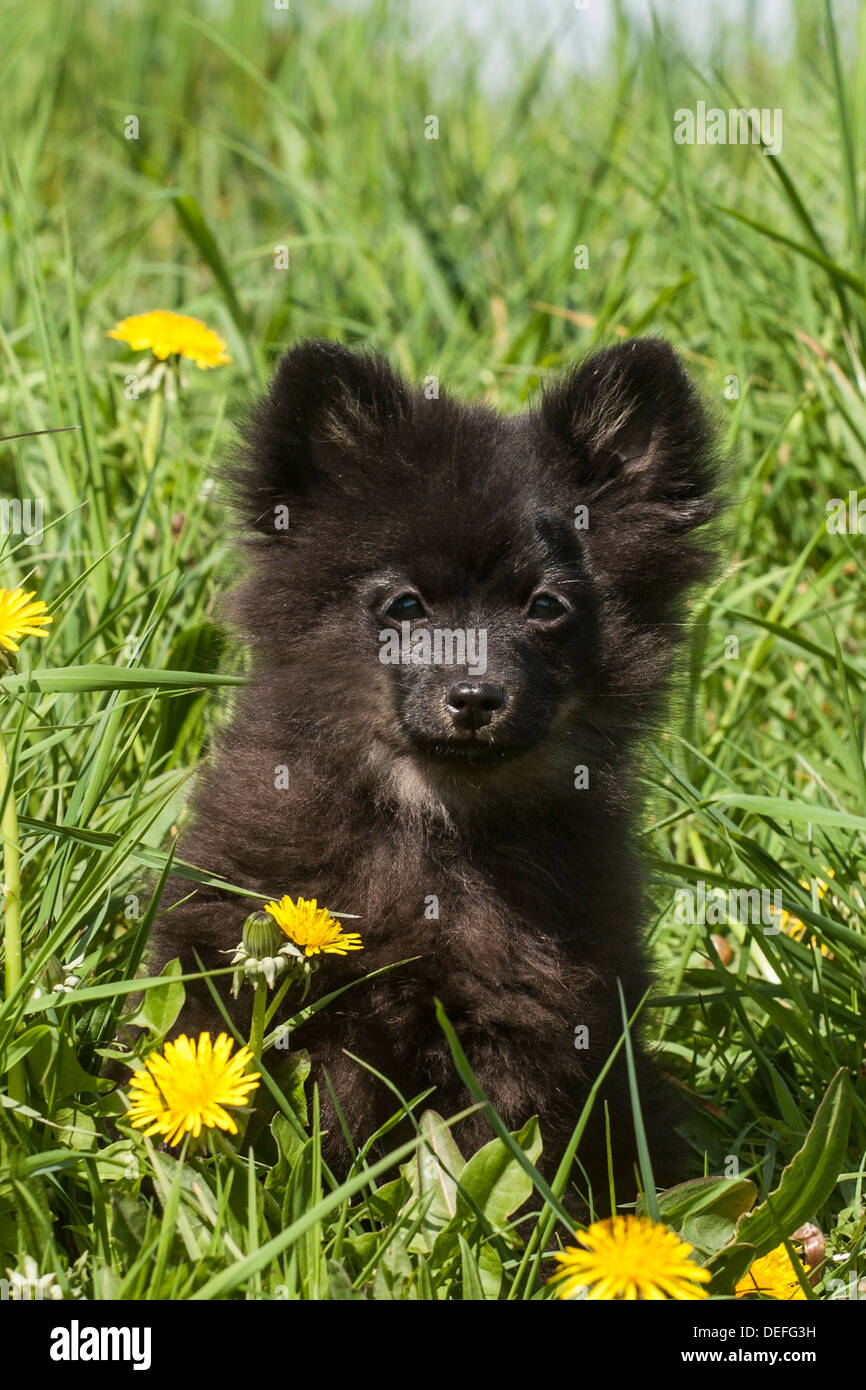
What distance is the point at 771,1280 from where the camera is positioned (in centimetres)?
311

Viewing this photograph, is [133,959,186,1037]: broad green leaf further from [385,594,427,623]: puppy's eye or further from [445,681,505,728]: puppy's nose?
[385,594,427,623]: puppy's eye

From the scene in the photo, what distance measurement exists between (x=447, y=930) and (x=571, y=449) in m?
1.33

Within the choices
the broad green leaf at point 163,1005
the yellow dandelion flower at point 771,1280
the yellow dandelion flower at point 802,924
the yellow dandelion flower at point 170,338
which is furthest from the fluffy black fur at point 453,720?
the yellow dandelion flower at point 170,338

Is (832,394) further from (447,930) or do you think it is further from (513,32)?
(513,32)

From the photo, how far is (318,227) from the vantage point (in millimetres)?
6977

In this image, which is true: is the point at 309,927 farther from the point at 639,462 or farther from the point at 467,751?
the point at 639,462

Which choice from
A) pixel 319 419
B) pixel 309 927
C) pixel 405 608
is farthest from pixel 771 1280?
pixel 319 419

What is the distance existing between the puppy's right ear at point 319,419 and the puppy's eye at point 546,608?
0.55 metres

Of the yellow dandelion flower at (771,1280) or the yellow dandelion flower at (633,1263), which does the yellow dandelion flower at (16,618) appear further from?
the yellow dandelion flower at (771,1280)

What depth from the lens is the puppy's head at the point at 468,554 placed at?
352 centimetres

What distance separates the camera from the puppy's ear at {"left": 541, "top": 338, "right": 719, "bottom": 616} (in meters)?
3.90

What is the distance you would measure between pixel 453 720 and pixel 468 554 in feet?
1.35

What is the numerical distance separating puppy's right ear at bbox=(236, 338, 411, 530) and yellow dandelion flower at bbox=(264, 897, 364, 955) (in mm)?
1161

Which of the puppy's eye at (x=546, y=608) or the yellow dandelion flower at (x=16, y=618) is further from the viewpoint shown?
the puppy's eye at (x=546, y=608)
